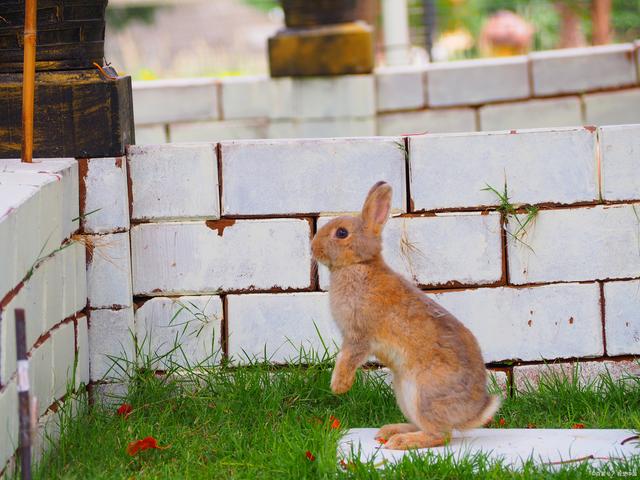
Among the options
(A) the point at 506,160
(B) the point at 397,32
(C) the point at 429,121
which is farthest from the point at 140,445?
(B) the point at 397,32

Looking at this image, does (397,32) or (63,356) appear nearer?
(63,356)

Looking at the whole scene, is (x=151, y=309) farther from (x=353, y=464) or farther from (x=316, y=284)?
(x=353, y=464)

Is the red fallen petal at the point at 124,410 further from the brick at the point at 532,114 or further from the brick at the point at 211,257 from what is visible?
the brick at the point at 532,114

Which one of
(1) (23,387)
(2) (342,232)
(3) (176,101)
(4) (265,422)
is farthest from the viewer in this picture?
(3) (176,101)

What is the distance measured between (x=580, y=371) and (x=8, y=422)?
8.31 feet

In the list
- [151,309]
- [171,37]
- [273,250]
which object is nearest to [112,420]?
[151,309]

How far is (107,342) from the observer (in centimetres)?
483

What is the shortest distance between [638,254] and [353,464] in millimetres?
1829

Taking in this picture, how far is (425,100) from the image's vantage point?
33.3ft

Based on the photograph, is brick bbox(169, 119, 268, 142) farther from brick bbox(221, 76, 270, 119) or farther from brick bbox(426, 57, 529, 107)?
brick bbox(426, 57, 529, 107)

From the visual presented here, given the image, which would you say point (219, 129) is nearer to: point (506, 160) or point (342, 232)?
point (506, 160)

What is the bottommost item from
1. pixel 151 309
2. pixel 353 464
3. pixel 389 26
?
pixel 353 464

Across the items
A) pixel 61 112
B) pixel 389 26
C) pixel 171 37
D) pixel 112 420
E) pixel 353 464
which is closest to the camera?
pixel 353 464

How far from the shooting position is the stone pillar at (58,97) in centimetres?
475
